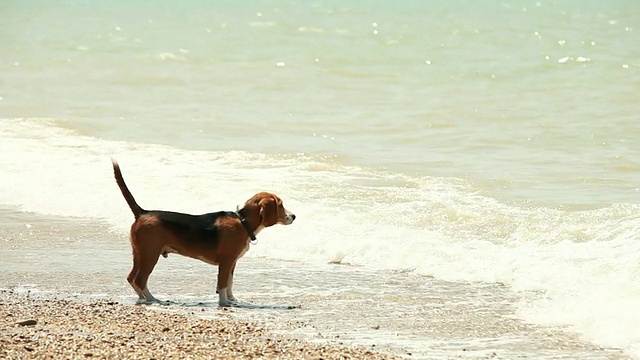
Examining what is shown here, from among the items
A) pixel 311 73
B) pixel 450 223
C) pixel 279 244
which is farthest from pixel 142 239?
pixel 311 73

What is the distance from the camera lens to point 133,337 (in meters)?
6.56

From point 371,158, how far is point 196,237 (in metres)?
7.86

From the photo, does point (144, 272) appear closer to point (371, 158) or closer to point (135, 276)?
point (135, 276)

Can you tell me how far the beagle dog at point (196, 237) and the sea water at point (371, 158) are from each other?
1.49 feet

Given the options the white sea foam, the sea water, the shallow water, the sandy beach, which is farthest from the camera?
the sea water

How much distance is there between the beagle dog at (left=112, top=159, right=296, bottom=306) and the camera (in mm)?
7898

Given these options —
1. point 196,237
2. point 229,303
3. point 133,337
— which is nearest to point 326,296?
point 229,303

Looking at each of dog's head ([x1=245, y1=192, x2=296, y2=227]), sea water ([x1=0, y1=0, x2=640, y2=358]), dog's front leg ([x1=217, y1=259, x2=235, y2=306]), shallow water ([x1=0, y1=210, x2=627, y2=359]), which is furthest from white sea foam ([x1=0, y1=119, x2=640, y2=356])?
dog's front leg ([x1=217, y1=259, x2=235, y2=306])

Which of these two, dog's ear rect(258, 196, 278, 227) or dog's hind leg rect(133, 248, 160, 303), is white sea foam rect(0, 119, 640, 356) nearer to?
dog's ear rect(258, 196, 278, 227)

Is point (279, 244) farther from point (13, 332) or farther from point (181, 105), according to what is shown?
point (181, 105)

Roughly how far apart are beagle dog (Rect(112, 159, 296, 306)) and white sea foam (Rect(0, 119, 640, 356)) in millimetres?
1784

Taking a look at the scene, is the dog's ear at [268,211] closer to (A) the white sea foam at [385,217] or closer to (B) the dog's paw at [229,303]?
(B) the dog's paw at [229,303]

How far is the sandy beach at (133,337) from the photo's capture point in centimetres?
620

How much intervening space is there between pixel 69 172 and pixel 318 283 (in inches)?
239
